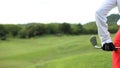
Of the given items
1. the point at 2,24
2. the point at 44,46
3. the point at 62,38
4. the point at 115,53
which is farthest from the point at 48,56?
the point at 115,53

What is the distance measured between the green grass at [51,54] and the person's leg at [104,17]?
3.94 metres

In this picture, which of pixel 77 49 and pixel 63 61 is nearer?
pixel 63 61

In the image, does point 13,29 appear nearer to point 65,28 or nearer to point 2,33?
point 2,33

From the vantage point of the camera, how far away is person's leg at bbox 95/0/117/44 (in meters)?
3.86

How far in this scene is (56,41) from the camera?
47.4 ft

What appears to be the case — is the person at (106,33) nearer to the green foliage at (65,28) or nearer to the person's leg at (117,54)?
the person's leg at (117,54)

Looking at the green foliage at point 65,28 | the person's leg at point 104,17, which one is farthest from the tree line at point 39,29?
the person's leg at point 104,17

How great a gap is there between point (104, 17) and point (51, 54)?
8.19 meters

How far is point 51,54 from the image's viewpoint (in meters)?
12.1

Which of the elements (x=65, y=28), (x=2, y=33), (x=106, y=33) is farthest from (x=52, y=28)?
(x=106, y=33)

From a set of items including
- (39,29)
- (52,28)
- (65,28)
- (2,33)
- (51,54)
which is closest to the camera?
(51,54)

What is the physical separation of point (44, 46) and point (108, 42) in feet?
32.3

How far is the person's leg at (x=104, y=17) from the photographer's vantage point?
3861 millimetres

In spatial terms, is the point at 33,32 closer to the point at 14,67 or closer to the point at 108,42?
the point at 14,67
